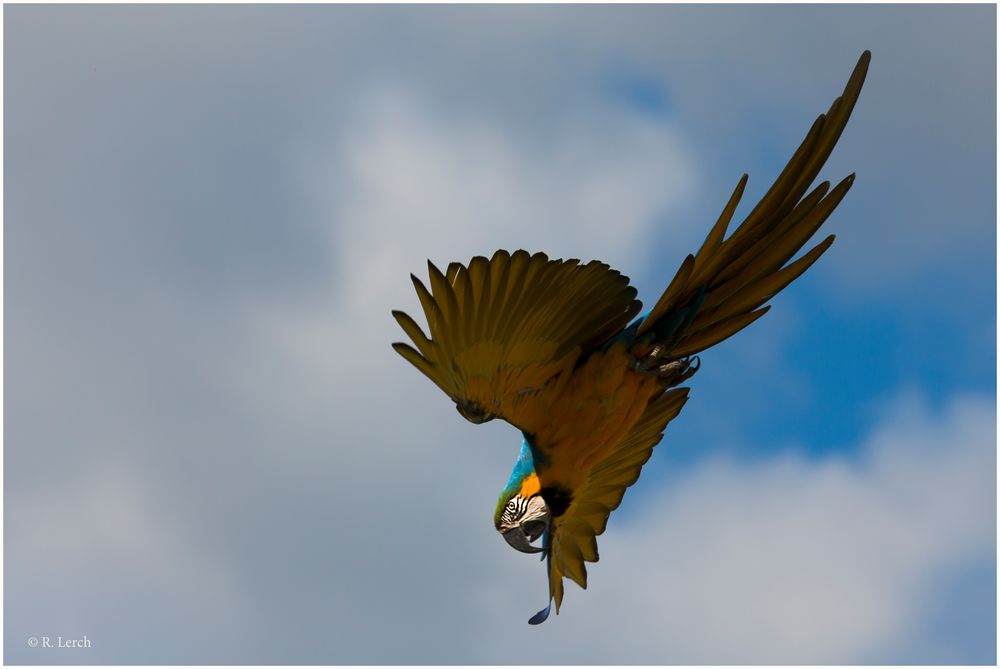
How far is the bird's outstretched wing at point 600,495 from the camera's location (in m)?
8.86

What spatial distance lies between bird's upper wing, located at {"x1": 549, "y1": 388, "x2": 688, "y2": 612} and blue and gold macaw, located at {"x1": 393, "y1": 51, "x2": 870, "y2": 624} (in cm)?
58

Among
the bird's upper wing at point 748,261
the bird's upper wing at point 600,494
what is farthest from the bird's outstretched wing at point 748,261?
the bird's upper wing at point 600,494

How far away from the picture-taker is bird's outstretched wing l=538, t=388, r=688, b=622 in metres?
8.86

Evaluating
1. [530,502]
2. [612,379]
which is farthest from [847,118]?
[530,502]

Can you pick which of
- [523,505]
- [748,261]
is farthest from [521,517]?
[748,261]

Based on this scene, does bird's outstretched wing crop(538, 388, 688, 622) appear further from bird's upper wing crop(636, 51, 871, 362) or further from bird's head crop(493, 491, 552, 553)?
bird's upper wing crop(636, 51, 871, 362)

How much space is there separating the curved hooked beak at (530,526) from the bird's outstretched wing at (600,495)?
0.67 meters

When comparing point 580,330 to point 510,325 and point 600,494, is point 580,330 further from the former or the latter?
point 600,494

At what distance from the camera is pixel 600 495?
9.16m

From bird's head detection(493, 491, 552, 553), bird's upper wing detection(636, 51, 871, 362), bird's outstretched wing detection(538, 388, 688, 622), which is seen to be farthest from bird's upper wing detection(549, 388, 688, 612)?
bird's upper wing detection(636, 51, 871, 362)

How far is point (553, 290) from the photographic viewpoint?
692 cm

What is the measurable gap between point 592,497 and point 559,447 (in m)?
1.63

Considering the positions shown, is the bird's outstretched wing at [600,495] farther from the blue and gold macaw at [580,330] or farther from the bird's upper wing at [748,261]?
the bird's upper wing at [748,261]

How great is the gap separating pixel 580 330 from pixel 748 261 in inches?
50.4
